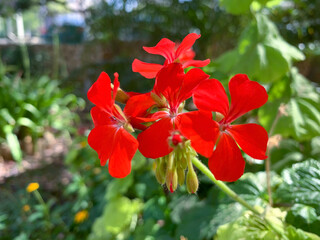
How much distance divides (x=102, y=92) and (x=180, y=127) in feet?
0.46

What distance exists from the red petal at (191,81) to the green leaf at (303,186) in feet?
1.25

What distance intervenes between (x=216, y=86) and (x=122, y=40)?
4.50 metres

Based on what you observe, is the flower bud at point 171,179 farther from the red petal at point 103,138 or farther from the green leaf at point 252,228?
the green leaf at point 252,228

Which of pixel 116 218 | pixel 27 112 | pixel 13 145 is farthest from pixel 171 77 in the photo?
pixel 27 112

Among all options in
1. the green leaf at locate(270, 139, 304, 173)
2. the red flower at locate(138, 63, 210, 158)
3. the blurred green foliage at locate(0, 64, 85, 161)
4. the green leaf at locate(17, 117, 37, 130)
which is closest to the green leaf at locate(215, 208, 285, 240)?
the red flower at locate(138, 63, 210, 158)

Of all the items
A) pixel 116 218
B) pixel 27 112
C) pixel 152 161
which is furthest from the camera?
pixel 27 112

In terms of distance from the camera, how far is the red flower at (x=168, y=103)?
0.41 metres

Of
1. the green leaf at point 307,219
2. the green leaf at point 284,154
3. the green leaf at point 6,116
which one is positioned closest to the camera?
the green leaf at point 307,219

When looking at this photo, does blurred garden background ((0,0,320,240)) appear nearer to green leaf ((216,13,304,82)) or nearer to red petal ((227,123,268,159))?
green leaf ((216,13,304,82))

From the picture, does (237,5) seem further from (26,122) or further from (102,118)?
(26,122)

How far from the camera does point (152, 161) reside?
4.26 feet

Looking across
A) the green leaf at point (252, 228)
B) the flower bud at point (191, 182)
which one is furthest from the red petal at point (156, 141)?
the green leaf at point (252, 228)

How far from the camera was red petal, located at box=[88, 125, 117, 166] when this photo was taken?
1.47 feet

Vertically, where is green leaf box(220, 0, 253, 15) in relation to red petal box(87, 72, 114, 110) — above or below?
above
